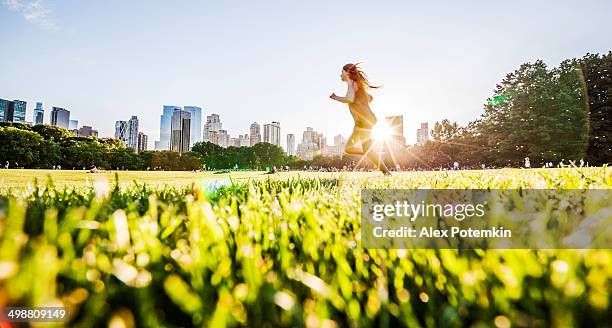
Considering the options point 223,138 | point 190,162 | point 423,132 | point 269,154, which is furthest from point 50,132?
point 223,138

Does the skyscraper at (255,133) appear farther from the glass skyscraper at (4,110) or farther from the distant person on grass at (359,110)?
the distant person on grass at (359,110)

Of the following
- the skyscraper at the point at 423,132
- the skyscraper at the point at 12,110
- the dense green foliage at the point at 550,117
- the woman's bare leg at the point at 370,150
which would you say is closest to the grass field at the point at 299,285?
the woman's bare leg at the point at 370,150

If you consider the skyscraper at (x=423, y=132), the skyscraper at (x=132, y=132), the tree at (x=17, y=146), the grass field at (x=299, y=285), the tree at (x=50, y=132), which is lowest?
the grass field at (x=299, y=285)

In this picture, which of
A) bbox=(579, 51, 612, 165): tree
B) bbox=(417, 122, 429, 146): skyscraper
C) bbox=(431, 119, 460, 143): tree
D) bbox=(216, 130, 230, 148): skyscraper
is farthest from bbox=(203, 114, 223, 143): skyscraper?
bbox=(579, 51, 612, 165): tree

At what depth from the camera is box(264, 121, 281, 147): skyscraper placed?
147 metres

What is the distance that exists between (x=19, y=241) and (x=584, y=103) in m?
47.8

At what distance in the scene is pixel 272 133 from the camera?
484ft

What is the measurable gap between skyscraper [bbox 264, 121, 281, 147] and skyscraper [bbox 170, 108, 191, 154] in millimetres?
59493

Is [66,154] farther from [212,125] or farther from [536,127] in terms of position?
[212,125]

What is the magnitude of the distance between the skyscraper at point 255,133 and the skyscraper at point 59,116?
109988 millimetres

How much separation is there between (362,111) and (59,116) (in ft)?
748

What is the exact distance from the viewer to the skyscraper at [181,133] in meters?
188

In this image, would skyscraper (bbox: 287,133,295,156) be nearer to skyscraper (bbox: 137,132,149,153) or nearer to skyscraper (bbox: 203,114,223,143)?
skyscraper (bbox: 203,114,223,143)

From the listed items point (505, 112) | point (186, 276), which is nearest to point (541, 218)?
point (186, 276)
